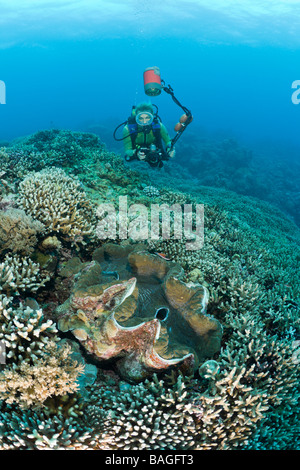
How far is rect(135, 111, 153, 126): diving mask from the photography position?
8555 millimetres

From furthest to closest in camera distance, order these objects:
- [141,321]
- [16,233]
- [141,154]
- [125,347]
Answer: [141,154]
[16,233]
[125,347]
[141,321]

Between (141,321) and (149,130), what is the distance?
7983 mm

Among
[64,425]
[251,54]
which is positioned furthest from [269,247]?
[251,54]

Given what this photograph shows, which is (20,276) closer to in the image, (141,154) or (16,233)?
(16,233)

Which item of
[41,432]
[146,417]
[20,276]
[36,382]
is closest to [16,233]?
[20,276]

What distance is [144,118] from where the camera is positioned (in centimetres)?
860

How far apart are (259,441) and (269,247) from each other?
532cm

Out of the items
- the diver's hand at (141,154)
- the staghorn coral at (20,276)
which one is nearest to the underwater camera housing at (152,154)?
the diver's hand at (141,154)

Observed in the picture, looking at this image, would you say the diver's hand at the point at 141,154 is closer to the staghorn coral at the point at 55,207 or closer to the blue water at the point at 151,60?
the staghorn coral at the point at 55,207

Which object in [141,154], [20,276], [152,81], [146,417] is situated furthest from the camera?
[152,81]

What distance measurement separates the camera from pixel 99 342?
2.79 m

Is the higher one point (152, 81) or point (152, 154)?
point (152, 81)

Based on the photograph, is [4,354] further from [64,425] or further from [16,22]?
[16,22]

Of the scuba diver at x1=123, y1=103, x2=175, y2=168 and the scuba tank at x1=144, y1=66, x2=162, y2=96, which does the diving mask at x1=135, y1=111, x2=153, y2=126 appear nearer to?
the scuba diver at x1=123, y1=103, x2=175, y2=168
